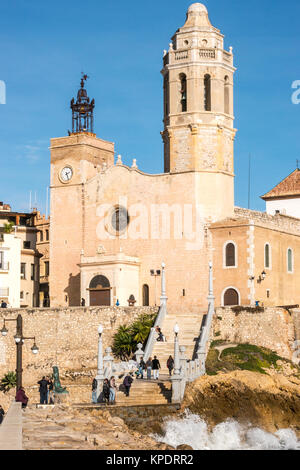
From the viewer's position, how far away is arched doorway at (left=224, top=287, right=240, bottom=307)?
53.7 m

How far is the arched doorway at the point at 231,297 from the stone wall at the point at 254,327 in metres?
3.69

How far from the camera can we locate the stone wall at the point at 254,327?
163 ft

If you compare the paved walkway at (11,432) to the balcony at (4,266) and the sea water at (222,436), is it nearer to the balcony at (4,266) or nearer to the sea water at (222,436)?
the sea water at (222,436)

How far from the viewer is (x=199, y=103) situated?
55875 millimetres

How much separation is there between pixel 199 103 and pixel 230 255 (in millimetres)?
9248

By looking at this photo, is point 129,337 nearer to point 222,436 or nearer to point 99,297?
point 99,297

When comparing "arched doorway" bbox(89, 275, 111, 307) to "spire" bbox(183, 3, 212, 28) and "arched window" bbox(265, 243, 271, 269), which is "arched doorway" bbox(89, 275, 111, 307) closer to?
"arched window" bbox(265, 243, 271, 269)

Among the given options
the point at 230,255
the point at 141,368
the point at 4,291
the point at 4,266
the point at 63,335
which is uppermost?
the point at 230,255

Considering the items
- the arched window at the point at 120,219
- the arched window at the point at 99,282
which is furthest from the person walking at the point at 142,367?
the arched window at the point at 120,219

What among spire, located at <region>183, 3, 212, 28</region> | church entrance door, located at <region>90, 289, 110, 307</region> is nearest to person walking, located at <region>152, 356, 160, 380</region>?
church entrance door, located at <region>90, 289, 110, 307</region>

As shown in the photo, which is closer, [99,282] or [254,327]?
[254,327]

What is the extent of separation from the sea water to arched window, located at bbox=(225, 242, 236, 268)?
1533 centimetres

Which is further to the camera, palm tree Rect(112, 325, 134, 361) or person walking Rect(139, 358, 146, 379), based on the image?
palm tree Rect(112, 325, 134, 361)

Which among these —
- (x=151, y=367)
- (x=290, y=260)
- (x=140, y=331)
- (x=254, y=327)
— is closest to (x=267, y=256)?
(x=290, y=260)
